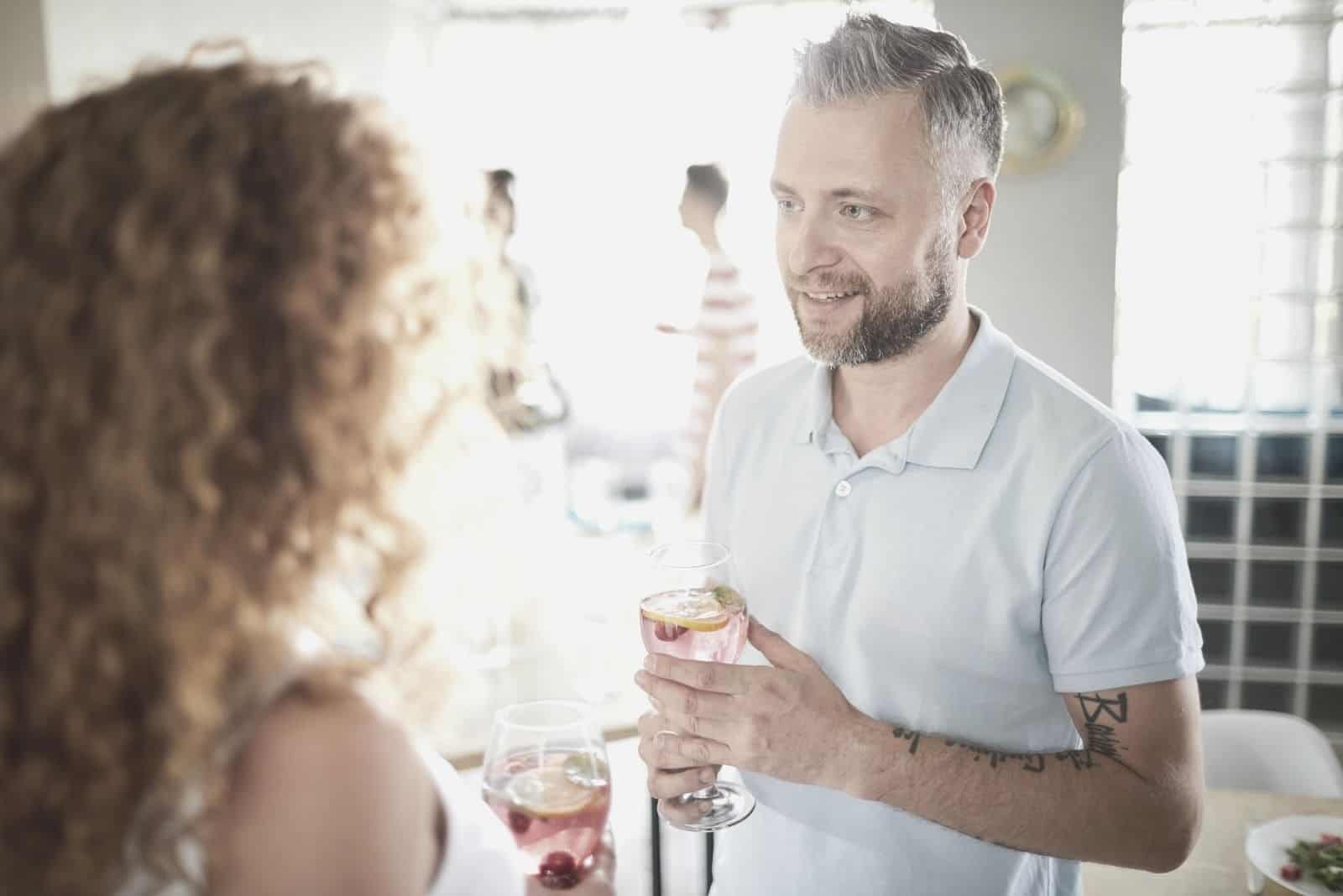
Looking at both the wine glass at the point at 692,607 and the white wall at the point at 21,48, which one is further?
the white wall at the point at 21,48

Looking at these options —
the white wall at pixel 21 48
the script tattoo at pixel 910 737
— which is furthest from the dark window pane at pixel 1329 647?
the white wall at pixel 21 48

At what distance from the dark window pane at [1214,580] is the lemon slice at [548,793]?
11.7ft

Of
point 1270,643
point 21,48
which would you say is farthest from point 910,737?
point 21,48

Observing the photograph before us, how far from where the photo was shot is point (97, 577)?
0.64 m

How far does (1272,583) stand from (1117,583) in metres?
3.13

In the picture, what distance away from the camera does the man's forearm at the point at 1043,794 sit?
1.22 metres

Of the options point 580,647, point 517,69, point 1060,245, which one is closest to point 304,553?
point 580,647

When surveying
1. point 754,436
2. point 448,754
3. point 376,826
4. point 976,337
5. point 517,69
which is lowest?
point 448,754

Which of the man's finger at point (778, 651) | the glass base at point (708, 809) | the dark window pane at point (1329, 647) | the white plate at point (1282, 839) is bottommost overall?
the dark window pane at point (1329, 647)

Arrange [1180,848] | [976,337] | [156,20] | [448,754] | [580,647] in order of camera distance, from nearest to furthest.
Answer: [1180,848], [976,337], [448,754], [580,647], [156,20]

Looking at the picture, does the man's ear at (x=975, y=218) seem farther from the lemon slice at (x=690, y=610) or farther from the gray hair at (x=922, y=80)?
the lemon slice at (x=690, y=610)

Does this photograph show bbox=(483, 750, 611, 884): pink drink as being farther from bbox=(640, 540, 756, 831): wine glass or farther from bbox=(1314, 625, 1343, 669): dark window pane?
bbox=(1314, 625, 1343, 669): dark window pane

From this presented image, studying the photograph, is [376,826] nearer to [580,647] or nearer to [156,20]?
[580,647]

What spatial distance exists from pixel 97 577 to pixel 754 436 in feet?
3.66
